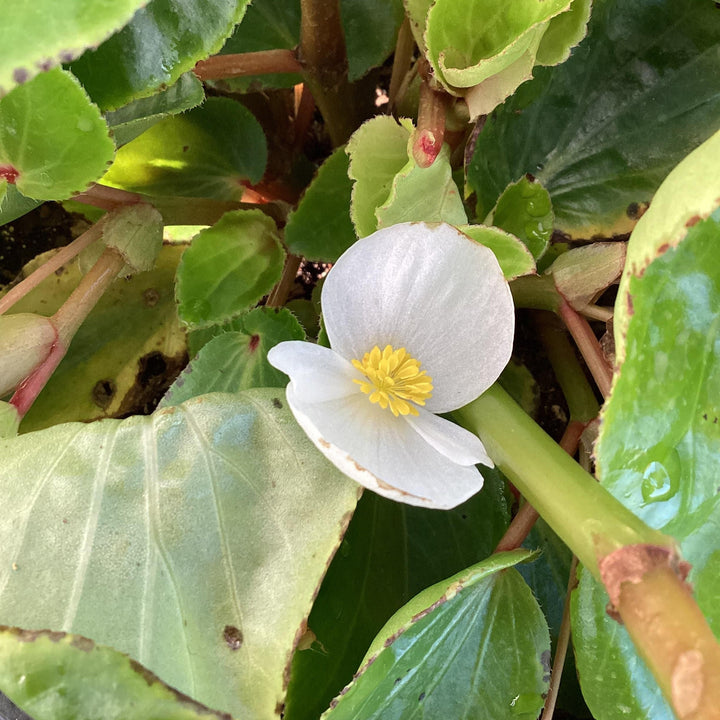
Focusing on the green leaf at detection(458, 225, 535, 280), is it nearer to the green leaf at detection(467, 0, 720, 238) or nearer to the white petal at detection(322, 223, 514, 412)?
the white petal at detection(322, 223, 514, 412)

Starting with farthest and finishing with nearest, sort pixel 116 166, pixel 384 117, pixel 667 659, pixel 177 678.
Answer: pixel 116 166 < pixel 384 117 < pixel 177 678 < pixel 667 659

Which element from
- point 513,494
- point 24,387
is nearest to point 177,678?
point 24,387

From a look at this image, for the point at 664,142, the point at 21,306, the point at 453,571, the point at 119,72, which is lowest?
the point at 453,571

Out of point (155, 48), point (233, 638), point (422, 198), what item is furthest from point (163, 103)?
point (233, 638)

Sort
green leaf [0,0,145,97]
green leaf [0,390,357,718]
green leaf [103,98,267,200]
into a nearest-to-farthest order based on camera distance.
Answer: green leaf [0,0,145,97] < green leaf [0,390,357,718] < green leaf [103,98,267,200]

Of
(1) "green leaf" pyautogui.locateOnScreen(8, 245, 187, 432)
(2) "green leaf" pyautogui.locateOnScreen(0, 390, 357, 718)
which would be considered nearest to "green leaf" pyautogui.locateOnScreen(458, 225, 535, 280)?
(2) "green leaf" pyautogui.locateOnScreen(0, 390, 357, 718)

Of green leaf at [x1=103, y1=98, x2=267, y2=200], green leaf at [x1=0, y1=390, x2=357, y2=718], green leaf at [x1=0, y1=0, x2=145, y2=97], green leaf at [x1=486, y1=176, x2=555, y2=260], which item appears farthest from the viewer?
green leaf at [x1=103, y1=98, x2=267, y2=200]

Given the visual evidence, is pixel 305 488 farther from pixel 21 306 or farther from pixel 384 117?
pixel 21 306
